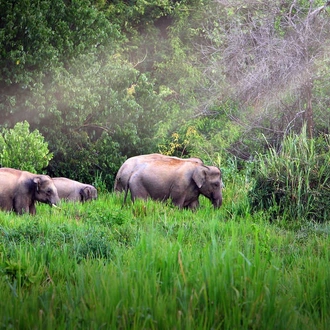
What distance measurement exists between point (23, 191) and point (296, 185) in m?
4.56

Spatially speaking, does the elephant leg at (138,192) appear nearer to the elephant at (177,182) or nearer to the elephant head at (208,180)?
the elephant at (177,182)

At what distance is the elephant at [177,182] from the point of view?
40.5ft

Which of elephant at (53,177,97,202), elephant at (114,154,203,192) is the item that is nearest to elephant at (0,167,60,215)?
elephant at (114,154,203,192)

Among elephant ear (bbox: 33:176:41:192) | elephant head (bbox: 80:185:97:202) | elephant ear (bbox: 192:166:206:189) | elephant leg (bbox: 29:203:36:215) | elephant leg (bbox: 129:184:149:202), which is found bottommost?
elephant head (bbox: 80:185:97:202)

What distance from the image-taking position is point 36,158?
14641 millimetres

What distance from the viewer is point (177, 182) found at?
12.5 metres

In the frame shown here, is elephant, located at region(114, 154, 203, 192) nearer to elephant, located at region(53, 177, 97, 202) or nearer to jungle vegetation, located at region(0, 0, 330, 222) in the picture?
elephant, located at region(53, 177, 97, 202)

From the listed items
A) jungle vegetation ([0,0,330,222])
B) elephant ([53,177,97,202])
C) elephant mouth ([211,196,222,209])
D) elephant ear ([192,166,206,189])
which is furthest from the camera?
jungle vegetation ([0,0,330,222])

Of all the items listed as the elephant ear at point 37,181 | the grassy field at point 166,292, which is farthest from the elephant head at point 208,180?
the grassy field at point 166,292

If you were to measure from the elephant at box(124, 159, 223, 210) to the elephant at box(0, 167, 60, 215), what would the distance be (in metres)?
1.48

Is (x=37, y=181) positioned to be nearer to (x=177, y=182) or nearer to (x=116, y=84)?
(x=177, y=182)

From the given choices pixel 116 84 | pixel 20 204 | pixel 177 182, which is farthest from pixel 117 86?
pixel 20 204

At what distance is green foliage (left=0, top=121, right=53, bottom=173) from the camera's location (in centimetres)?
1442

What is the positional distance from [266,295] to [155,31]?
22.2 metres
